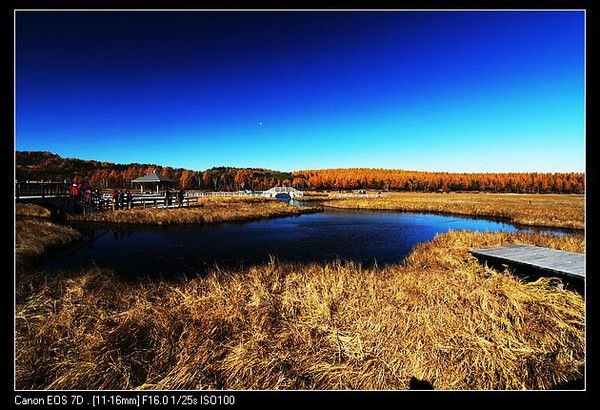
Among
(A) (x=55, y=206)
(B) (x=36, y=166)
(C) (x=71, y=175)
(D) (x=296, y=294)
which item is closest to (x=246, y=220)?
(A) (x=55, y=206)

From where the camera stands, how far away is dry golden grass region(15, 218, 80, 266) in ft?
41.7

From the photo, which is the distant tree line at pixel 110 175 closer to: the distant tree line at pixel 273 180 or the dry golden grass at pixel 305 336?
the distant tree line at pixel 273 180

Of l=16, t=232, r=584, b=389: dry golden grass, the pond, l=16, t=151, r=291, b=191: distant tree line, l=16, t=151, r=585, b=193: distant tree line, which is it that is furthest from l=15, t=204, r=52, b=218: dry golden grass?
l=16, t=151, r=585, b=193: distant tree line

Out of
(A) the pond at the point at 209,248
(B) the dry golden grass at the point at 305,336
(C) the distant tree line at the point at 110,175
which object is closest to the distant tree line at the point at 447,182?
(C) the distant tree line at the point at 110,175

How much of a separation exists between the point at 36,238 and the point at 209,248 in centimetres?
902

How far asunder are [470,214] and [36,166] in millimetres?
186130

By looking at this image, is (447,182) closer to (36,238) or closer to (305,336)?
(36,238)

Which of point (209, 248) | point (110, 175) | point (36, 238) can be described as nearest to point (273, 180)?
point (110, 175)

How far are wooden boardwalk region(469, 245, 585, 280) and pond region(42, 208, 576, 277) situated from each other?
452 cm

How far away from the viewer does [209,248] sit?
53.7 feet

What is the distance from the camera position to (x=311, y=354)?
4.51m

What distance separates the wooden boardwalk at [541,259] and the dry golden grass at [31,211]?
28909mm

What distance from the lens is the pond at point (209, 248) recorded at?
496 inches

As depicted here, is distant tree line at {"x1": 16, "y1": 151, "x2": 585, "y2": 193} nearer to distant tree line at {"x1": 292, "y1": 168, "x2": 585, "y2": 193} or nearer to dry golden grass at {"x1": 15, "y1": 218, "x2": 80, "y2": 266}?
distant tree line at {"x1": 292, "y1": 168, "x2": 585, "y2": 193}
